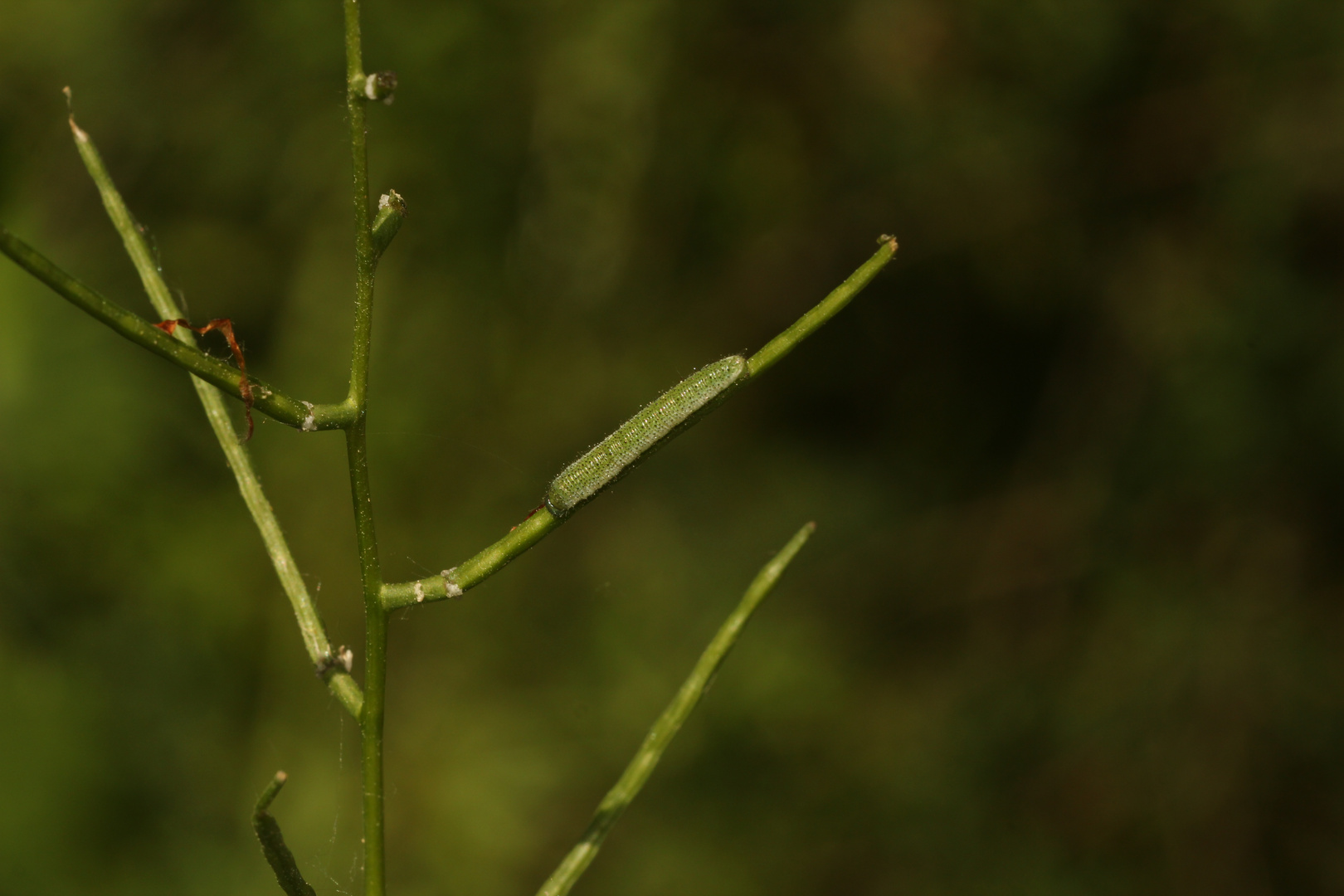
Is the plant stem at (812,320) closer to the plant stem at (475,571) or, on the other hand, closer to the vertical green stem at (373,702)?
the plant stem at (475,571)

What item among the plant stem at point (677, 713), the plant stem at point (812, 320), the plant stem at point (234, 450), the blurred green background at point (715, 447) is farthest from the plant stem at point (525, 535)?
the blurred green background at point (715, 447)

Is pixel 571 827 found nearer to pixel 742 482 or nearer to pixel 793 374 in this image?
pixel 742 482

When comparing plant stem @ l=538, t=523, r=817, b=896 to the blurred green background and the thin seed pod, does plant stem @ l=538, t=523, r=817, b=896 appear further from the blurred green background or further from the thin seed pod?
the blurred green background

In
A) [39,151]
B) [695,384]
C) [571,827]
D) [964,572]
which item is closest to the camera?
[695,384]

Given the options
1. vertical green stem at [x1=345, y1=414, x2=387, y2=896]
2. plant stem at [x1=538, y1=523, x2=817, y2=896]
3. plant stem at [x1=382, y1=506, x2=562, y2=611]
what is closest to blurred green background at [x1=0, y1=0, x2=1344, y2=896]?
plant stem at [x1=538, y1=523, x2=817, y2=896]

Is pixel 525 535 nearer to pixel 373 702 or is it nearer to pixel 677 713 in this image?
pixel 373 702

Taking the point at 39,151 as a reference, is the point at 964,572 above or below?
below

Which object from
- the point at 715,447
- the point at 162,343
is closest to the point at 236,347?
the point at 162,343

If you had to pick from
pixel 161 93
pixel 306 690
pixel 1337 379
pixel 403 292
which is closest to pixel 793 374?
pixel 403 292
